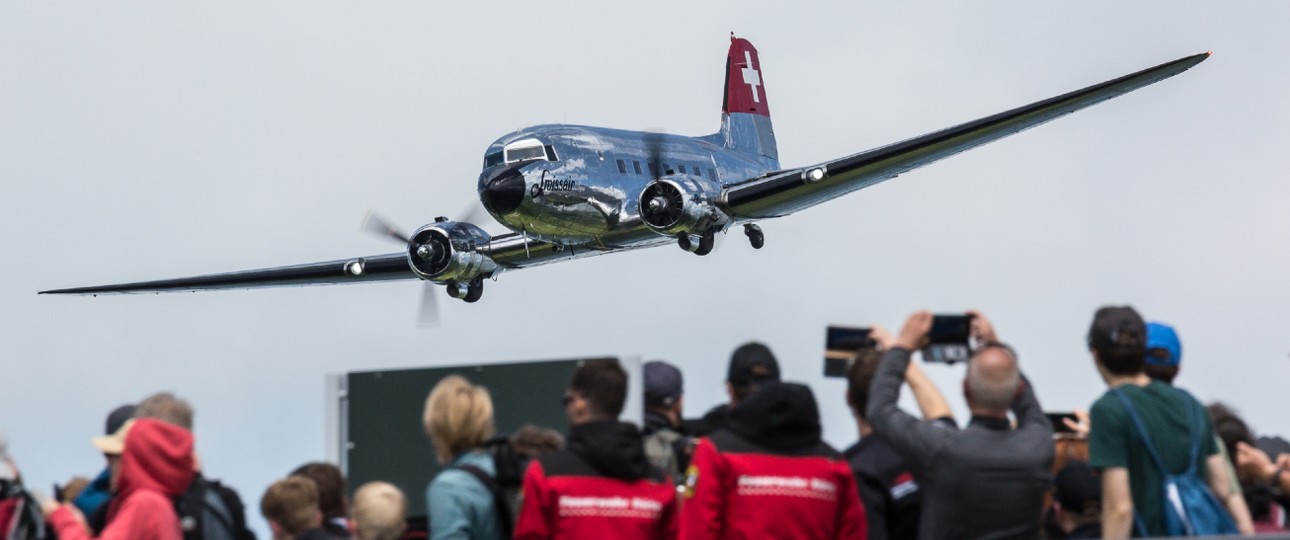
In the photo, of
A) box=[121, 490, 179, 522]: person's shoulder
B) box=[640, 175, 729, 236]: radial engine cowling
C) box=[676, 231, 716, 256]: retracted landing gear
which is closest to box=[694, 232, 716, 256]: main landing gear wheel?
box=[676, 231, 716, 256]: retracted landing gear

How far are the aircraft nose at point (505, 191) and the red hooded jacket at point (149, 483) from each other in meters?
26.5

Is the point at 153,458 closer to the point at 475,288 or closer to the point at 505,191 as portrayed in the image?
the point at 505,191

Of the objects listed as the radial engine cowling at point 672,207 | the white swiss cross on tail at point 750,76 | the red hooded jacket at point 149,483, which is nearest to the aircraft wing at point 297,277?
the radial engine cowling at point 672,207

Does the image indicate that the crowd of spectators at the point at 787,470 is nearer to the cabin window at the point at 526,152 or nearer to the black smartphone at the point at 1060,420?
the black smartphone at the point at 1060,420

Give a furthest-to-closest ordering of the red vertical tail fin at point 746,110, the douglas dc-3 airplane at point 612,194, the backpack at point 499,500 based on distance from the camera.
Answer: the red vertical tail fin at point 746,110
the douglas dc-3 airplane at point 612,194
the backpack at point 499,500

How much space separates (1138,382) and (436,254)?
102ft

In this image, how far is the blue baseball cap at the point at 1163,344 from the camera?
366 inches

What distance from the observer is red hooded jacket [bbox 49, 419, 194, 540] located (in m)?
7.95

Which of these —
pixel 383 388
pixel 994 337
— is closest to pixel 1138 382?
pixel 994 337

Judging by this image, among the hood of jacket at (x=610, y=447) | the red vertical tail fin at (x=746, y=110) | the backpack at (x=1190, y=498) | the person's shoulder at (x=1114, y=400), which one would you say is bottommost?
the backpack at (x=1190, y=498)

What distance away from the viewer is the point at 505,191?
3466 cm

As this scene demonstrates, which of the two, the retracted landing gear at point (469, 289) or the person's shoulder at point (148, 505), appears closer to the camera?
the person's shoulder at point (148, 505)

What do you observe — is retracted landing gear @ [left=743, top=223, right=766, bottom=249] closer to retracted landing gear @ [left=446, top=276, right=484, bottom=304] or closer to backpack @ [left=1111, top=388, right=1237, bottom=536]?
retracted landing gear @ [left=446, top=276, right=484, bottom=304]

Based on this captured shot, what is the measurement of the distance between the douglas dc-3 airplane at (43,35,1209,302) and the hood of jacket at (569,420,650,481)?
25.0 meters
